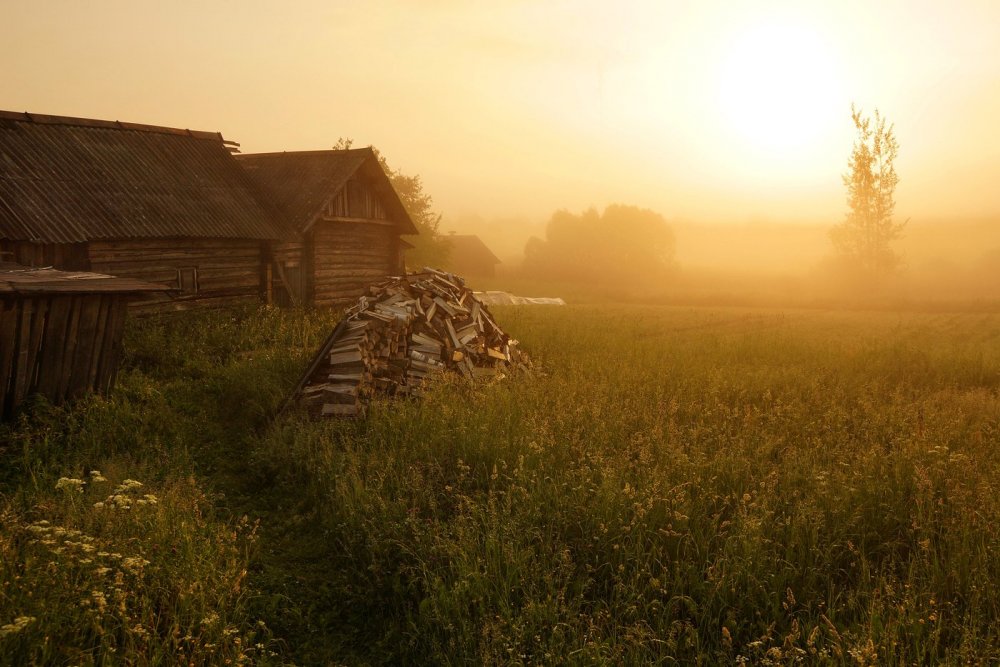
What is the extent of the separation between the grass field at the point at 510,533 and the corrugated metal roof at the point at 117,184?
733cm

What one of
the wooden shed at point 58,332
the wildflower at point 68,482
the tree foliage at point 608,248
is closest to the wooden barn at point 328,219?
the wooden shed at point 58,332

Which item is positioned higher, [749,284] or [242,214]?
[749,284]

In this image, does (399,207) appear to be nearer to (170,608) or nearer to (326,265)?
(326,265)

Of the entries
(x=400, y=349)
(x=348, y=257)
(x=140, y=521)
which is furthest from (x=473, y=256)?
(x=140, y=521)

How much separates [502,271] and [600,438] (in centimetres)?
5950

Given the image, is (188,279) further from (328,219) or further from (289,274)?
(328,219)

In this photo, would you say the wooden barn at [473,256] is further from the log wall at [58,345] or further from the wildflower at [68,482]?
the wildflower at [68,482]

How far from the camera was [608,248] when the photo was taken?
204 feet

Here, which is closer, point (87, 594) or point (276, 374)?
point (87, 594)

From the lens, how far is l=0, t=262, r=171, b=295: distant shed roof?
318 inches

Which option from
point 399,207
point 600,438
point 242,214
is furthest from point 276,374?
point 399,207

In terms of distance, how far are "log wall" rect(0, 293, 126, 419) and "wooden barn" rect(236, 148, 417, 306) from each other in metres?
9.78

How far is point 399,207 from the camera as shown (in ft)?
75.8

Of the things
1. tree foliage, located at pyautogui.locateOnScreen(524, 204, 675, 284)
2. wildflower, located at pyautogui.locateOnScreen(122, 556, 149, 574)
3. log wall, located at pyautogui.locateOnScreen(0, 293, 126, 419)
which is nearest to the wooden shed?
log wall, located at pyautogui.locateOnScreen(0, 293, 126, 419)
